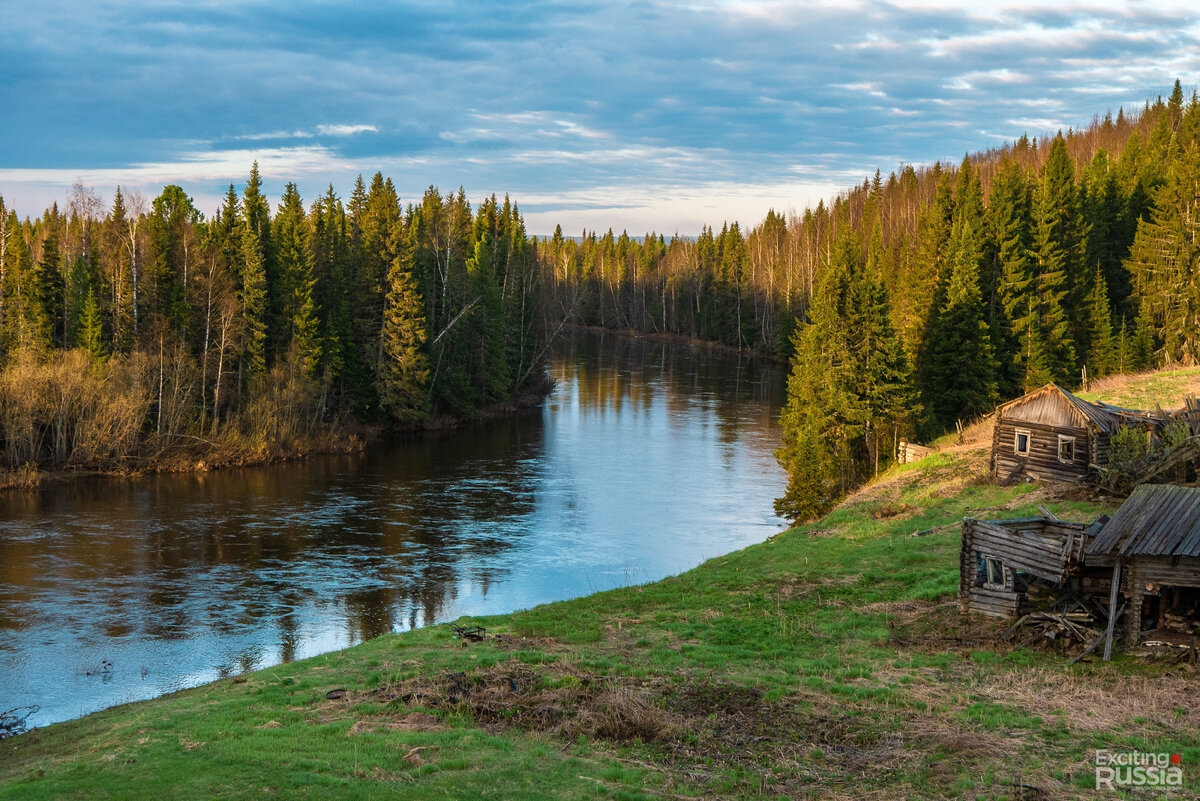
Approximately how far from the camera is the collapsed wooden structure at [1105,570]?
19.5m

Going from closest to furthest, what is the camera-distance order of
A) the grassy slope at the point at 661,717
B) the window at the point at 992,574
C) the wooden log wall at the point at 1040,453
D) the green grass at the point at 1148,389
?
the grassy slope at the point at 661,717, the window at the point at 992,574, the wooden log wall at the point at 1040,453, the green grass at the point at 1148,389

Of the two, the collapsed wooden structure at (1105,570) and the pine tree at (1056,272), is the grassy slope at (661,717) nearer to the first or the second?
the collapsed wooden structure at (1105,570)

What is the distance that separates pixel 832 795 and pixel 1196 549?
10.7m

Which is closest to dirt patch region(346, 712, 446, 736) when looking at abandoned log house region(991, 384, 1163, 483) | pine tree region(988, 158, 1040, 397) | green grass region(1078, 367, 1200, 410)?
abandoned log house region(991, 384, 1163, 483)

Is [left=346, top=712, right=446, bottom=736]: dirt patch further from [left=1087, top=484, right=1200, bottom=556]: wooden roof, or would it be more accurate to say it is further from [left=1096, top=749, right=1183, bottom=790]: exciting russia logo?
[left=1087, top=484, right=1200, bottom=556]: wooden roof

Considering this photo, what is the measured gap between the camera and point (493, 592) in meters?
36.6

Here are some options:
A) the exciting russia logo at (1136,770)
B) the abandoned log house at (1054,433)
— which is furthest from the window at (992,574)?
the abandoned log house at (1054,433)

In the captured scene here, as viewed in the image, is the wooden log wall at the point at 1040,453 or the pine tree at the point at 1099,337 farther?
the pine tree at the point at 1099,337

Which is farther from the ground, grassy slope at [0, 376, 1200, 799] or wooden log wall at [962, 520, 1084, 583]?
wooden log wall at [962, 520, 1084, 583]

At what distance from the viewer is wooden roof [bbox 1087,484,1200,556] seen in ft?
63.6

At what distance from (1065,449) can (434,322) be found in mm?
56814

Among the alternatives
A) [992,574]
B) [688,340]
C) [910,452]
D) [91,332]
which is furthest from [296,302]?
[688,340]

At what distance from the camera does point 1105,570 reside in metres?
21.1

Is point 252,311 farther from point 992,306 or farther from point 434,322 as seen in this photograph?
point 992,306
